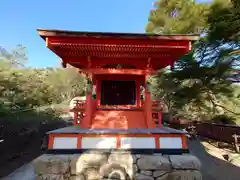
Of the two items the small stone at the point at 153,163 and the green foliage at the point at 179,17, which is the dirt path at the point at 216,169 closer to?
the small stone at the point at 153,163

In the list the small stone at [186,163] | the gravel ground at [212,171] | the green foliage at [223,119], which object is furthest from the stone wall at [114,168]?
the green foliage at [223,119]

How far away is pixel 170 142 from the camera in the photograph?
4094mm

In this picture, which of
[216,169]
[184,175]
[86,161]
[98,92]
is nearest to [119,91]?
[98,92]

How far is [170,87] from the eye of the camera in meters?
9.52

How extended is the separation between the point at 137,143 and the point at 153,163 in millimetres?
577

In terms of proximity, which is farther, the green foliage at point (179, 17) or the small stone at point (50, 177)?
the green foliage at point (179, 17)

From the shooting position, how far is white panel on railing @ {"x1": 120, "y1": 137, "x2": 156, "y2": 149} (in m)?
4.04

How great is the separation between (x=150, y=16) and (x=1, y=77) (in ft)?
34.3

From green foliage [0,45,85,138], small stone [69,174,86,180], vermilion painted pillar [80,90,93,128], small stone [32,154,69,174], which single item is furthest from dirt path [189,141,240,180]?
green foliage [0,45,85,138]

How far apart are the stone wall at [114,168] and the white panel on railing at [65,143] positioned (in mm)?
228

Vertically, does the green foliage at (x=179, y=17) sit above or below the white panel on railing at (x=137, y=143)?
above

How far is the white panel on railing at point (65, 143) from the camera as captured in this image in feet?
13.1

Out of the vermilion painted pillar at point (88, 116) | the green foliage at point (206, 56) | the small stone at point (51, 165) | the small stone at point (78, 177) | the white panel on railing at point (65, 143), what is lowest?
the small stone at point (78, 177)

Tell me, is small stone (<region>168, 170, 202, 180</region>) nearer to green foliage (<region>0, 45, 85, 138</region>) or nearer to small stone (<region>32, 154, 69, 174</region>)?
small stone (<region>32, 154, 69, 174</region>)
